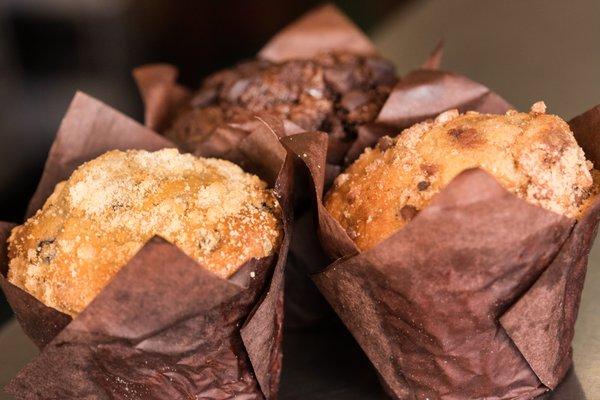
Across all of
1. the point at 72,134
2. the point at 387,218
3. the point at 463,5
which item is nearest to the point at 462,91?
the point at 387,218

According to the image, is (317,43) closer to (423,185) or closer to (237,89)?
(237,89)

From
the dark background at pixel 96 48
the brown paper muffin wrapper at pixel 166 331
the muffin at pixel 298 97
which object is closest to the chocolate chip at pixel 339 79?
the muffin at pixel 298 97

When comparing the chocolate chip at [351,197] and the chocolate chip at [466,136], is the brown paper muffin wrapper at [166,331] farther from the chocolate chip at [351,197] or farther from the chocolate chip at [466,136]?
the chocolate chip at [466,136]

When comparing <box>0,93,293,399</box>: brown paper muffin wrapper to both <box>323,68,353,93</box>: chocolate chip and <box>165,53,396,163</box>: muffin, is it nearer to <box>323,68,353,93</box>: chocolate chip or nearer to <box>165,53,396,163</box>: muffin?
<box>165,53,396,163</box>: muffin

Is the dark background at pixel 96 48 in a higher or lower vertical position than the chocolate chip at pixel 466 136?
lower

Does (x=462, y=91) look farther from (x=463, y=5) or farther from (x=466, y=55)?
(x=463, y=5)
